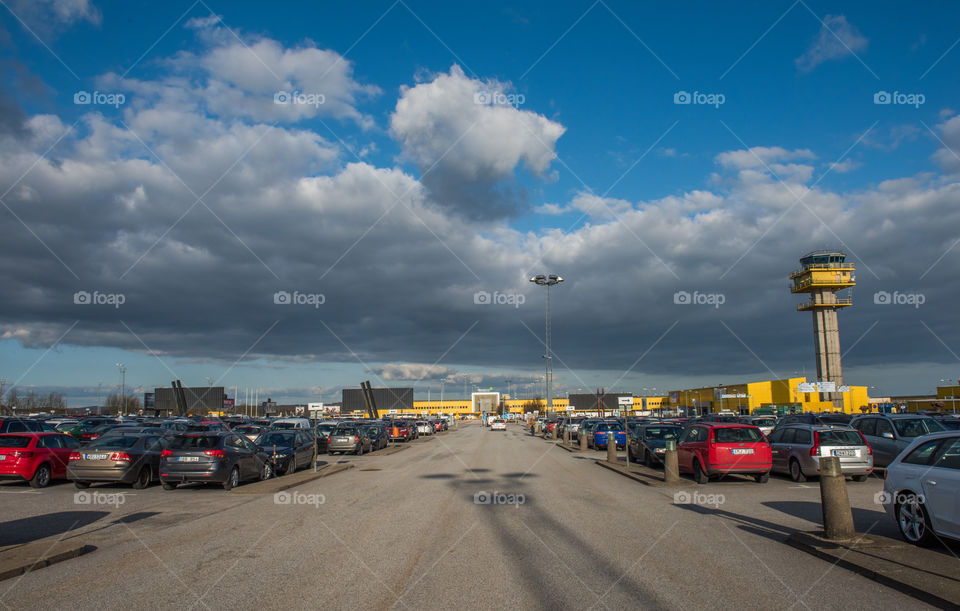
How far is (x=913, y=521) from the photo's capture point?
8.46 meters

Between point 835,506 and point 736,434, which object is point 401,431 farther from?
point 835,506

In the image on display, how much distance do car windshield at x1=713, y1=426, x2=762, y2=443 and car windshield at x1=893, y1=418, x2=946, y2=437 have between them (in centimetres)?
495

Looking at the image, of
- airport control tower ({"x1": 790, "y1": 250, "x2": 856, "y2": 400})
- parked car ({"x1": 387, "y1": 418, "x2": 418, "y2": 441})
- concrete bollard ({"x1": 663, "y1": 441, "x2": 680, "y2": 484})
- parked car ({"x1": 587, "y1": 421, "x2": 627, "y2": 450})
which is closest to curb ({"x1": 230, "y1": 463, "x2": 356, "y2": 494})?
concrete bollard ({"x1": 663, "y1": 441, "x2": 680, "y2": 484})

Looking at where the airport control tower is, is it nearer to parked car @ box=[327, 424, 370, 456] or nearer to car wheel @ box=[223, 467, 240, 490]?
parked car @ box=[327, 424, 370, 456]

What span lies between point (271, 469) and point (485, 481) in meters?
6.65

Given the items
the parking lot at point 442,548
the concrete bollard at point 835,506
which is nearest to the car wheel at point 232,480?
the parking lot at point 442,548

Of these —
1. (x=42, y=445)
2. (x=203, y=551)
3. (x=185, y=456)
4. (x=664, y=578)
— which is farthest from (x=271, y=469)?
(x=664, y=578)

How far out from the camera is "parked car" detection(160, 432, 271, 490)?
16031mm

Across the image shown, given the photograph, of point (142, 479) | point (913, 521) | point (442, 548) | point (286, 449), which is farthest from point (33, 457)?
point (913, 521)

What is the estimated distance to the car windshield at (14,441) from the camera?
16172 mm

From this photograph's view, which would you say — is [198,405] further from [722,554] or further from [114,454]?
[722,554]

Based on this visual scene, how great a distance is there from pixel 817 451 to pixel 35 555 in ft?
51.9

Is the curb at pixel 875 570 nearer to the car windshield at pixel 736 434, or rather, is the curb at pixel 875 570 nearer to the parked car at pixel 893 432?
the car windshield at pixel 736 434

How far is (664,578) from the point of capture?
278 inches
